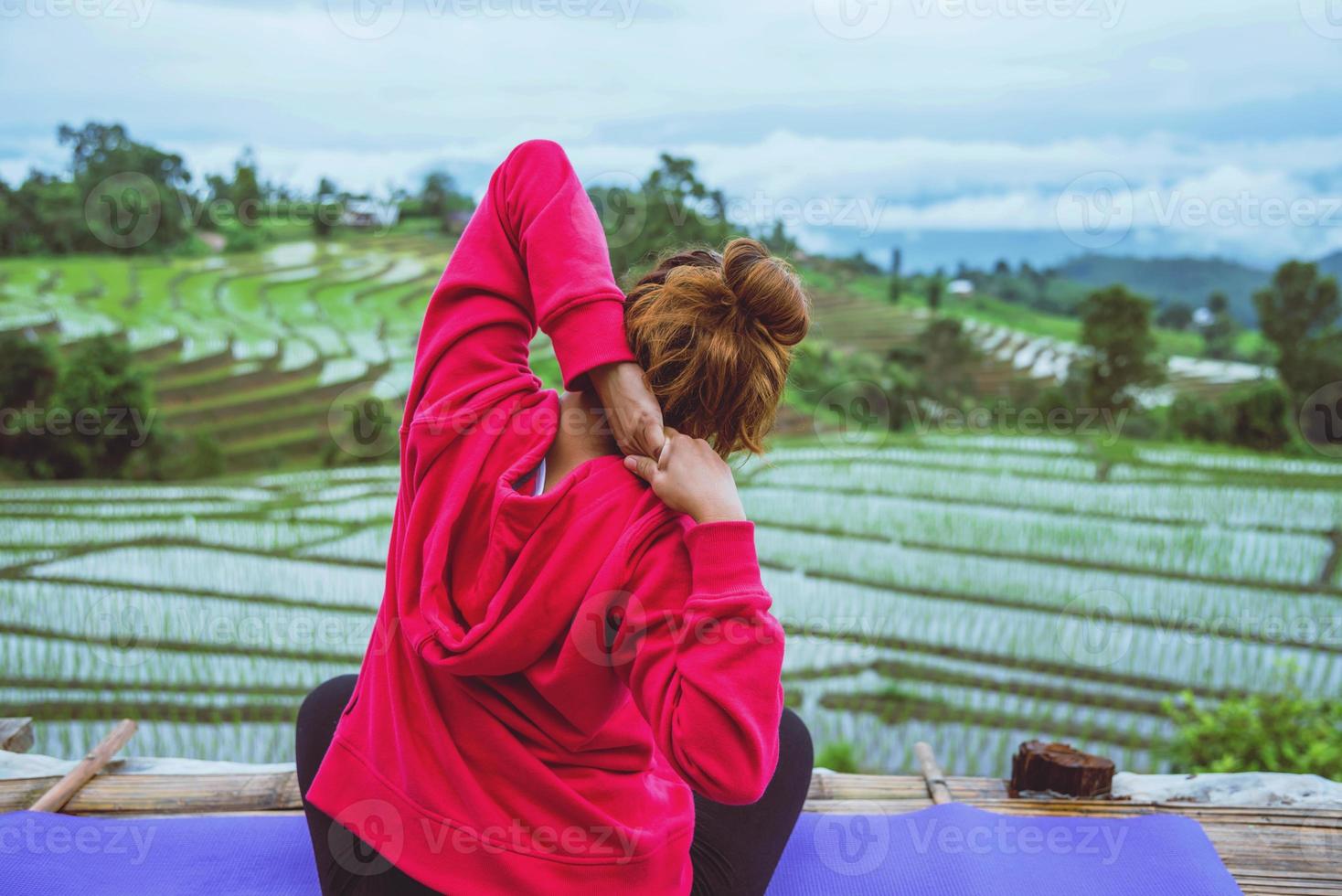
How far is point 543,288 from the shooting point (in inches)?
40.3

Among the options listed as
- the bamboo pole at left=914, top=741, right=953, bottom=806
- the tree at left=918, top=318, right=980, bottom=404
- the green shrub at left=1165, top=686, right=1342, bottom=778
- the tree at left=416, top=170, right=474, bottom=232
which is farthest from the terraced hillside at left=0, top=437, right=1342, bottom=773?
the tree at left=416, top=170, right=474, bottom=232

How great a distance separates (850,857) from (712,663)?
2.96 feet

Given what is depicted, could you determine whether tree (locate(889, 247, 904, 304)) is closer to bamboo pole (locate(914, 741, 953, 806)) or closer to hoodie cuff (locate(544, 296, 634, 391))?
bamboo pole (locate(914, 741, 953, 806))

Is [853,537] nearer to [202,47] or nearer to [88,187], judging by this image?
[202,47]

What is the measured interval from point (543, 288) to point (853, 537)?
9.19 feet

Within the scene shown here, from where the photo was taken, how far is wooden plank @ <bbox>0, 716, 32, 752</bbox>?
6.30 feet

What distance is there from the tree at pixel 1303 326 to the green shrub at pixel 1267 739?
10.4 feet

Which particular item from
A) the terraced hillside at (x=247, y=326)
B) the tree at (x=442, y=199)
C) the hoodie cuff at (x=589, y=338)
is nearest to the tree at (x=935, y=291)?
the tree at (x=442, y=199)

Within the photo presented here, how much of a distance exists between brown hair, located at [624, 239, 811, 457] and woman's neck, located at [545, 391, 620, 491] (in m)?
0.08

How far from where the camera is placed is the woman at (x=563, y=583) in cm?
88

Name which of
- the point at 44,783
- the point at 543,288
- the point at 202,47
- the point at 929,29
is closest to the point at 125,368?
the point at 202,47

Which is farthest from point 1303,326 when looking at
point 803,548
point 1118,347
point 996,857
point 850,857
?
point 850,857

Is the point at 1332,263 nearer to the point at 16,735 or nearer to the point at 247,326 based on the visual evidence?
the point at 247,326

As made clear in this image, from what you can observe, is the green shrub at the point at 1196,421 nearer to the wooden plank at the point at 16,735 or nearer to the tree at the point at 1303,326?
the tree at the point at 1303,326
